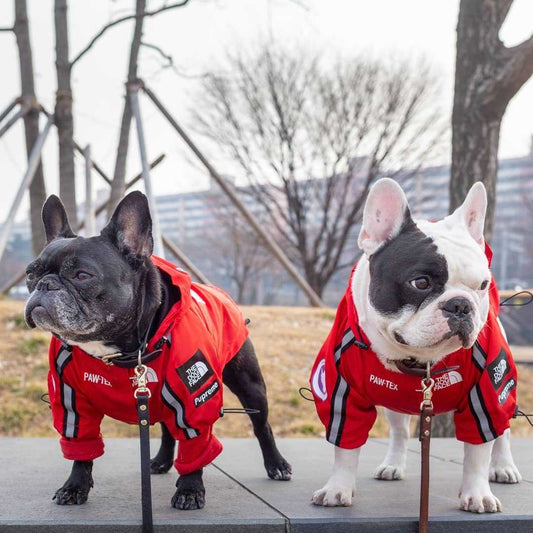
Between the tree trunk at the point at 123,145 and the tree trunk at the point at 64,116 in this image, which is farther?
the tree trunk at the point at 123,145

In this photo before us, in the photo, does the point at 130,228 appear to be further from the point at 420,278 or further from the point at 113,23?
the point at 113,23

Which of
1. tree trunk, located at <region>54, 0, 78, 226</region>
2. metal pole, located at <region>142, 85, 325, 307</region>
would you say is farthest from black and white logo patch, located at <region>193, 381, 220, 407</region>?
metal pole, located at <region>142, 85, 325, 307</region>

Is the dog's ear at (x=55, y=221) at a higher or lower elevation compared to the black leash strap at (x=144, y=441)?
higher

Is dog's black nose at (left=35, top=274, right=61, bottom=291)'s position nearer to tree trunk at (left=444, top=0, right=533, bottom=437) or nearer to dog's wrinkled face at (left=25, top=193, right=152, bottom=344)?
dog's wrinkled face at (left=25, top=193, right=152, bottom=344)

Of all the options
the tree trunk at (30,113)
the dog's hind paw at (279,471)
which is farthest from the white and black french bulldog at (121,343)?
the tree trunk at (30,113)

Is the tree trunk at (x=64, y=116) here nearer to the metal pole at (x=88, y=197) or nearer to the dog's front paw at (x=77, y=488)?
the metal pole at (x=88, y=197)

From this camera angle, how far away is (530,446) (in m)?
5.23

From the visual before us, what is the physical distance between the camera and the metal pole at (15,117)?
845 centimetres

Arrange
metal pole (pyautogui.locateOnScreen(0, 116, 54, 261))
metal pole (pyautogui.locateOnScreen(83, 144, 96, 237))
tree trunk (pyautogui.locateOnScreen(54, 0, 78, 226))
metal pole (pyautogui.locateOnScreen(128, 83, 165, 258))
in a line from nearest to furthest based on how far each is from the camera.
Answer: metal pole (pyautogui.locateOnScreen(128, 83, 165, 258)), metal pole (pyautogui.locateOnScreen(0, 116, 54, 261)), tree trunk (pyautogui.locateOnScreen(54, 0, 78, 226)), metal pole (pyautogui.locateOnScreen(83, 144, 96, 237))

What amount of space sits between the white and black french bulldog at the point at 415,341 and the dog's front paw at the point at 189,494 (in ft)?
1.68

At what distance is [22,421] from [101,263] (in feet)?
12.4

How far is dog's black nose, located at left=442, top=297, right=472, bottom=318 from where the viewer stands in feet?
8.82

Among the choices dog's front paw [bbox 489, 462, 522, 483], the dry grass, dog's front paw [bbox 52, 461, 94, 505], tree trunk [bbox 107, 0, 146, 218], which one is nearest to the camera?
dog's front paw [bbox 52, 461, 94, 505]

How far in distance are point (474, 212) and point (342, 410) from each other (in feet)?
3.35
